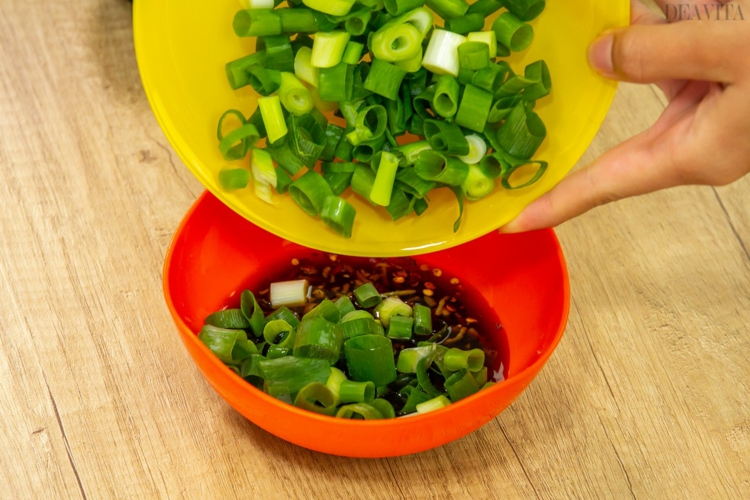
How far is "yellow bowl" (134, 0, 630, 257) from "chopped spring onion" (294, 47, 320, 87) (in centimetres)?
9

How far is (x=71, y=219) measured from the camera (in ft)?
4.28

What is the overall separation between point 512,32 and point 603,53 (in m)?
0.14

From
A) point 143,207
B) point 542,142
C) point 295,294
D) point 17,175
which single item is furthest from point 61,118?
point 542,142

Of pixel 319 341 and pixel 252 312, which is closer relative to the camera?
pixel 319 341

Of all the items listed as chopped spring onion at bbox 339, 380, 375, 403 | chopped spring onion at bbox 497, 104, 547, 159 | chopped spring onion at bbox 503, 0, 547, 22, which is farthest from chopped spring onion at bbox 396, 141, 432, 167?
chopped spring onion at bbox 339, 380, 375, 403

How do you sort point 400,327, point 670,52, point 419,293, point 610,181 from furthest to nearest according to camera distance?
1. point 419,293
2. point 400,327
3. point 610,181
4. point 670,52

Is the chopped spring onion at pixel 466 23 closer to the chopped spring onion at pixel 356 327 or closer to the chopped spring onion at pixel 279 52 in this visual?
the chopped spring onion at pixel 279 52

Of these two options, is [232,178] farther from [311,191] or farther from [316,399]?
[316,399]

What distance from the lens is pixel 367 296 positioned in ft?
3.97

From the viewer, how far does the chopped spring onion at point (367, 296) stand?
3.97 feet

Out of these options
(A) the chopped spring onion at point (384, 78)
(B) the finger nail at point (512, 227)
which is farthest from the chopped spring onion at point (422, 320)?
(A) the chopped spring onion at point (384, 78)

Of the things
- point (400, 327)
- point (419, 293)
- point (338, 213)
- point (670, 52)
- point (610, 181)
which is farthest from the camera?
point (419, 293)

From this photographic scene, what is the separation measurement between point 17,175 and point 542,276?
93cm

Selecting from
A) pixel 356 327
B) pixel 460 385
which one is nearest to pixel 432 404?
pixel 460 385
